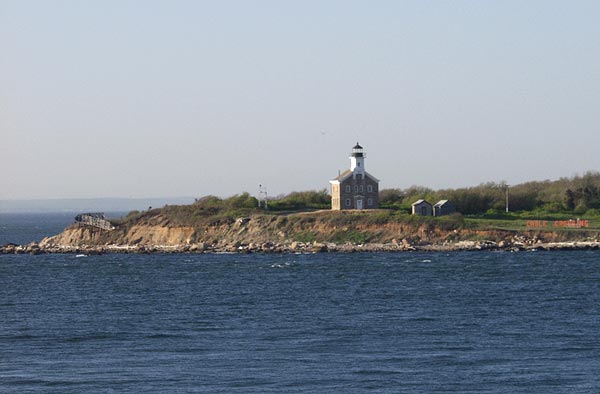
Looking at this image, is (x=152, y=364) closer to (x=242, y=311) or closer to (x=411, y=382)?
(x=411, y=382)

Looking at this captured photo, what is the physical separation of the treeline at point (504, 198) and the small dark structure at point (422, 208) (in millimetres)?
4686

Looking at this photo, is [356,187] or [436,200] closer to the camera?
[356,187]

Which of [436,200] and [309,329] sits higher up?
[436,200]

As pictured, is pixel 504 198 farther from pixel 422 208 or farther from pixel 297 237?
pixel 297 237

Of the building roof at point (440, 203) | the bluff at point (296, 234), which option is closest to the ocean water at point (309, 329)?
the bluff at point (296, 234)

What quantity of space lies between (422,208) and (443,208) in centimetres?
207

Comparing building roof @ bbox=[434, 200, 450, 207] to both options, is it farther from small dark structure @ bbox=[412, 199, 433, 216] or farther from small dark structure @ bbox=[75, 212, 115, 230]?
small dark structure @ bbox=[75, 212, 115, 230]

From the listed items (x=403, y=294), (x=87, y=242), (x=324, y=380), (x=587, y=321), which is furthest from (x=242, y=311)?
(x=87, y=242)

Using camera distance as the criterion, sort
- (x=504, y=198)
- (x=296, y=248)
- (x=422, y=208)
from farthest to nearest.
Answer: (x=504, y=198) → (x=422, y=208) → (x=296, y=248)

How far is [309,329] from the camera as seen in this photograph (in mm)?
43188

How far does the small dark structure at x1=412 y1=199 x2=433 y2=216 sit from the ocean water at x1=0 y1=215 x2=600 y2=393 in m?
25.0

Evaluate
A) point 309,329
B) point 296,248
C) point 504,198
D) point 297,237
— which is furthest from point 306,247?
point 309,329

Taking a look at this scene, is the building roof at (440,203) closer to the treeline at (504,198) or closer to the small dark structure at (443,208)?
the small dark structure at (443,208)

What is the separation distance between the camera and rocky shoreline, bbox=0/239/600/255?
8669 centimetres
